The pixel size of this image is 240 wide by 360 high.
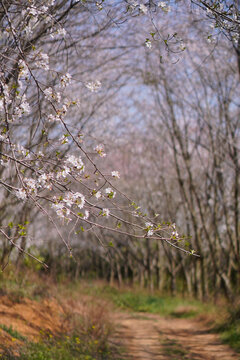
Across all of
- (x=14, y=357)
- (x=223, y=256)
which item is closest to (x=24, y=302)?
(x=14, y=357)

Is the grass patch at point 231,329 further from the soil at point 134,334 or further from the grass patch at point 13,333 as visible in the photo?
the grass patch at point 13,333

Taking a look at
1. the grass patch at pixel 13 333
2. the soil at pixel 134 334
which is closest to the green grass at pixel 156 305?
the soil at pixel 134 334

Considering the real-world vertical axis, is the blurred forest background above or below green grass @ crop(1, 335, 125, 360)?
above

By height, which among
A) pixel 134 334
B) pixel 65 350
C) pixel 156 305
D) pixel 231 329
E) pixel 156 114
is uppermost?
pixel 156 114

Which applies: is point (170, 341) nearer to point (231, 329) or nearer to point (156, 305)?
point (231, 329)

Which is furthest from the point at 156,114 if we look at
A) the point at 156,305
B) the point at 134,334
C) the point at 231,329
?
the point at 231,329

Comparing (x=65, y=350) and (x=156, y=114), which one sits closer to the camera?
(x=65, y=350)

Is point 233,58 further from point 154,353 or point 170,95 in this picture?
point 154,353

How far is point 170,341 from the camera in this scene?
8422mm

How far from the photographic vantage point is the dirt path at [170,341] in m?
6.95

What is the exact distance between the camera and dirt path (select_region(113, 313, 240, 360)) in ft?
22.8

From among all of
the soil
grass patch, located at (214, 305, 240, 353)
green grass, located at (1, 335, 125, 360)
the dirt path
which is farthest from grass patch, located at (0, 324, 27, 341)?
grass patch, located at (214, 305, 240, 353)

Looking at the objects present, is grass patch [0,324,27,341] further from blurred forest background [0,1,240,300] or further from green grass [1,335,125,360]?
blurred forest background [0,1,240,300]

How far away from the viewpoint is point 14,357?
4.94 metres
